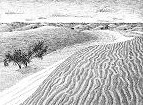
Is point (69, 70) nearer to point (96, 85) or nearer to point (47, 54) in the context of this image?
point (96, 85)

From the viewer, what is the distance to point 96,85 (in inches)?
251

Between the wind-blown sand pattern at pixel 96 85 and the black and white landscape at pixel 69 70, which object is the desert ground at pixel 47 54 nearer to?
the black and white landscape at pixel 69 70

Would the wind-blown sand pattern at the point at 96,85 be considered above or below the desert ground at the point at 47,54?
above

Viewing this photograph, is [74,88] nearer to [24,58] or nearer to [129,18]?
[24,58]

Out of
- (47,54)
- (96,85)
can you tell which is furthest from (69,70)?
(47,54)

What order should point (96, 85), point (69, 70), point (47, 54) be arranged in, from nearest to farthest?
point (96, 85) < point (69, 70) < point (47, 54)

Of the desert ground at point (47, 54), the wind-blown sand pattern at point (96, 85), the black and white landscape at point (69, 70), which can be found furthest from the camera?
the desert ground at point (47, 54)

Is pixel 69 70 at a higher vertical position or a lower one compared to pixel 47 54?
higher

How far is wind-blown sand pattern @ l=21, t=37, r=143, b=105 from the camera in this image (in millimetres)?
5601

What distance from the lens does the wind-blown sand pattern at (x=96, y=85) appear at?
221 inches

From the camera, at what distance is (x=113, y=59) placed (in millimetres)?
8727

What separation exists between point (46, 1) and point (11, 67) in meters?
35.3

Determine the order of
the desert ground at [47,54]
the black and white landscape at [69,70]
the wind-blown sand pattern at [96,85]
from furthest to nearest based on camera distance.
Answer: the desert ground at [47,54]
the black and white landscape at [69,70]
the wind-blown sand pattern at [96,85]

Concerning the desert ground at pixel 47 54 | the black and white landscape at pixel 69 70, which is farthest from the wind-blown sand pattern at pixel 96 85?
the desert ground at pixel 47 54
